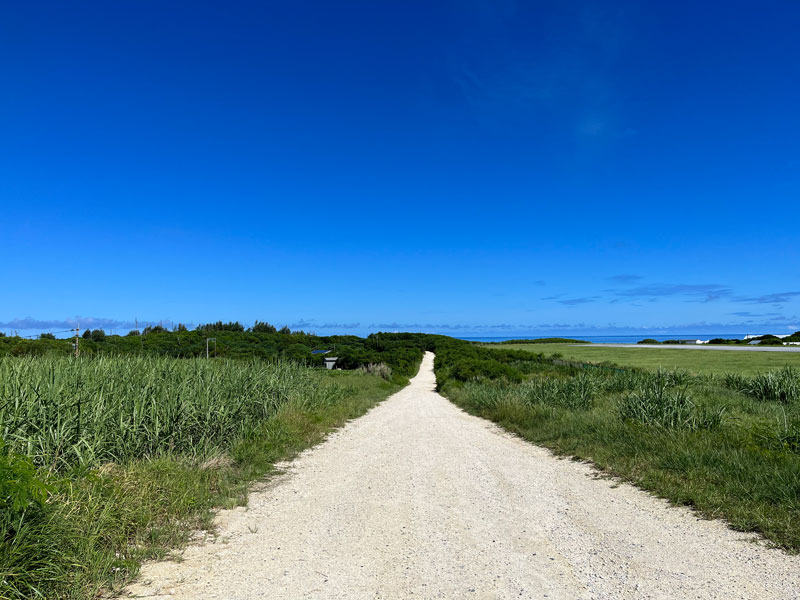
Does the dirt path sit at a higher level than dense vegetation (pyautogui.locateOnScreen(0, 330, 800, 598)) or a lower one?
lower

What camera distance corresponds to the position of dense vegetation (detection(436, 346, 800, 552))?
5.61 metres

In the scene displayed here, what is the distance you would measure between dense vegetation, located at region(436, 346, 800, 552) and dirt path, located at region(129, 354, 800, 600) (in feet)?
1.76

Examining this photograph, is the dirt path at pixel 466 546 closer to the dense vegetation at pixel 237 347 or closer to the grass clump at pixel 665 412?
the grass clump at pixel 665 412

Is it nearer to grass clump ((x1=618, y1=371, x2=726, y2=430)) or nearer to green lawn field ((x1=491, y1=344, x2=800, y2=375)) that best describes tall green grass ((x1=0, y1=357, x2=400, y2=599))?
grass clump ((x1=618, y1=371, x2=726, y2=430))

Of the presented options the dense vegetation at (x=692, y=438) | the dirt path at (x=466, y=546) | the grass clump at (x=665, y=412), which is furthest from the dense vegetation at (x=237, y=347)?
the dirt path at (x=466, y=546)

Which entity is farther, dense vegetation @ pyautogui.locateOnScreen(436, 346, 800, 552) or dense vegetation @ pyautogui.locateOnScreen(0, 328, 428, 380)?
dense vegetation @ pyautogui.locateOnScreen(0, 328, 428, 380)

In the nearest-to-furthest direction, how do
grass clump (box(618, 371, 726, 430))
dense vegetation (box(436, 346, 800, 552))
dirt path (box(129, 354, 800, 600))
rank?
dirt path (box(129, 354, 800, 600)) < dense vegetation (box(436, 346, 800, 552)) < grass clump (box(618, 371, 726, 430))

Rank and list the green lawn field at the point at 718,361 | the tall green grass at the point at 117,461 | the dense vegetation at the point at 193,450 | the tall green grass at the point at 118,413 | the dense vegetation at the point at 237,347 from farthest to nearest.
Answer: the dense vegetation at the point at 237,347 < the green lawn field at the point at 718,361 < the tall green grass at the point at 118,413 < the dense vegetation at the point at 193,450 < the tall green grass at the point at 117,461

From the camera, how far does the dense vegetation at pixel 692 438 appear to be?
5.61m

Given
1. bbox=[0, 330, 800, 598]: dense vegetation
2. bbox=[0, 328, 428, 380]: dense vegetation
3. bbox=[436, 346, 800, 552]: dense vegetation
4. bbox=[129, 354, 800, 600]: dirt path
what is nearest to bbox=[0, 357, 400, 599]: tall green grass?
bbox=[0, 330, 800, 598]: dense vegetation

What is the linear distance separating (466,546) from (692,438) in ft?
19.0

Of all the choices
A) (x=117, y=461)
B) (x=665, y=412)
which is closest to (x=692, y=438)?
(x=665, y=412)

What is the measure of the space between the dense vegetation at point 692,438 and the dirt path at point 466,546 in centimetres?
54

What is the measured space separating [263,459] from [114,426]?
262 centimetres
